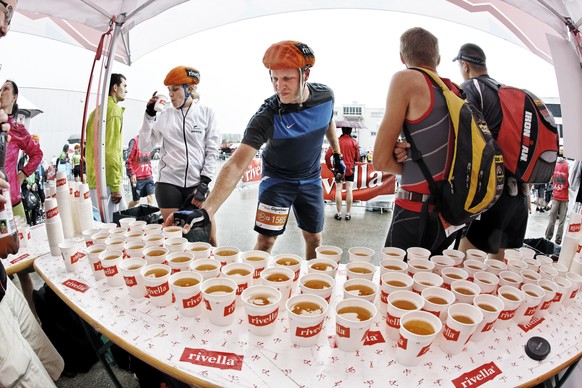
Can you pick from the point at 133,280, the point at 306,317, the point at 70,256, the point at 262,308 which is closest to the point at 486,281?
the point at 306,317

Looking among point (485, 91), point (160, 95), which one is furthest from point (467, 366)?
point (160, 95)

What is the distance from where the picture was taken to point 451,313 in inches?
41.7

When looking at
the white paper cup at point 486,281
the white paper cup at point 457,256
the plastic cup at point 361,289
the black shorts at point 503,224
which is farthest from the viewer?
the black shorts at point 503,224

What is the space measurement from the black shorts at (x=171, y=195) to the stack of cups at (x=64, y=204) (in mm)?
1136

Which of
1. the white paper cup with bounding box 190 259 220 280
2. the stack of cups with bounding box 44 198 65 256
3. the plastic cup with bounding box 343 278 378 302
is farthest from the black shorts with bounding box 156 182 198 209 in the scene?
the plastic cup with bounding box 343 278 378 302

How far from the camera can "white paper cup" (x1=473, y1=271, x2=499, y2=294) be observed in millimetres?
1251

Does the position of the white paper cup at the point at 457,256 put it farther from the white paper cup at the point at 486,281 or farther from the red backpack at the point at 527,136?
the red backpack at the point at 527,136

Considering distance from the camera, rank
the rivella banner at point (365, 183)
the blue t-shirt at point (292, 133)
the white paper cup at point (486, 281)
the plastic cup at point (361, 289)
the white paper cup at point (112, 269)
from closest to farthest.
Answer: the plastic cup at point (361, 289), the white paper cup at point (486, 281), the white paper cup at point (112, 269), the blue t-shirt at point (292, 133), the rivella banner at point (365, 183)

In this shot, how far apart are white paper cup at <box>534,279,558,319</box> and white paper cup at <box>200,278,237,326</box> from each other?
1165 mm

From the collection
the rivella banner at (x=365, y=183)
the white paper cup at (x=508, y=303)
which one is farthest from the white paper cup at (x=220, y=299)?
the rivella banner at (x=365, y=183)

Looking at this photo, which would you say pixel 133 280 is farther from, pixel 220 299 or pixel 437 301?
pixel 437 301

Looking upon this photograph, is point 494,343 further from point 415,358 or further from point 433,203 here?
point 433,203

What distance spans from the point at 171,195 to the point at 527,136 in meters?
2.95

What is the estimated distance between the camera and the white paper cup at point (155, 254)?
54.9 inches
